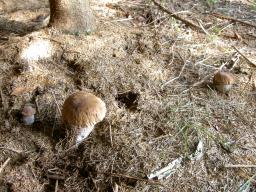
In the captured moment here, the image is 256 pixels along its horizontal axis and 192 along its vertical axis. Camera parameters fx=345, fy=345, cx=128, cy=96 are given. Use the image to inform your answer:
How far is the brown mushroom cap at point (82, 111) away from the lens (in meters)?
2.80

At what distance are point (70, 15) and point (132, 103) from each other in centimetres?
143

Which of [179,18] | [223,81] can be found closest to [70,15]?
[179,18]

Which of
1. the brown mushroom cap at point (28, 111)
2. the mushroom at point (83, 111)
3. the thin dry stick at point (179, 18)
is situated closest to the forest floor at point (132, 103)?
the thin dry stick at point (179, 18)

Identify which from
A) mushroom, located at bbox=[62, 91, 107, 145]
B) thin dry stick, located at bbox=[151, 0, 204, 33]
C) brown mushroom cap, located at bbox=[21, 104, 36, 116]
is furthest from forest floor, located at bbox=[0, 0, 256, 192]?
mushroom, located at bbox=[62, 91, 107, 145]

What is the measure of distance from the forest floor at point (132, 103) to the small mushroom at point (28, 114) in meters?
0.06

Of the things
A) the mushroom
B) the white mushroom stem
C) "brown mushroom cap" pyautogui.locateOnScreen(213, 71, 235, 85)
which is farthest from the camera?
"brown mushroom cap" pyautogui.locateOnScreen(213, 71, 235, 85)

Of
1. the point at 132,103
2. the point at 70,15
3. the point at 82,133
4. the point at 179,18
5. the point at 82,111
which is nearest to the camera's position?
the point at 82,111

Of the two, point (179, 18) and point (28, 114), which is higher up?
point (179, 18)

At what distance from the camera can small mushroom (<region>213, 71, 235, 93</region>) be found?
3454mm

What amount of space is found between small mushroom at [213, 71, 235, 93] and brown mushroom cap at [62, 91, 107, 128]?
51.3 inches

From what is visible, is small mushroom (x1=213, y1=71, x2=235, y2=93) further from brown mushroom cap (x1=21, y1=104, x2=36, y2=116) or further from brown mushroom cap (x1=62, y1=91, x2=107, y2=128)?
brown mushroom cap (x1=21, y1=104, x2=36, y2=116)

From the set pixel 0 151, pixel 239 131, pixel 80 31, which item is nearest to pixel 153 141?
pixel 239 131

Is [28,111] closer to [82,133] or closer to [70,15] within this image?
[82,133]

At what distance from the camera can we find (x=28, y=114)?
3037mm
